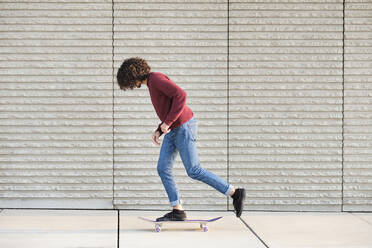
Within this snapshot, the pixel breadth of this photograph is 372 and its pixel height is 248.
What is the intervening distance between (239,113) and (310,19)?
136cm

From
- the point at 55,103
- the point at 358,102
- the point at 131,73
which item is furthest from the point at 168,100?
the point at 358,102

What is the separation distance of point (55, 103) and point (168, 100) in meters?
1.82

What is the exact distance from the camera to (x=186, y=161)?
4.91 metres

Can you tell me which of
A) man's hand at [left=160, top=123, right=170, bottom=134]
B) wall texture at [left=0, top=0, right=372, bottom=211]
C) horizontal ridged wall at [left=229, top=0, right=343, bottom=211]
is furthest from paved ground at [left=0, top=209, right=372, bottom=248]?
man's hand at [left=160, top=123, right=170, bottom=134]

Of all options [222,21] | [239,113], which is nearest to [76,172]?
[239,113]

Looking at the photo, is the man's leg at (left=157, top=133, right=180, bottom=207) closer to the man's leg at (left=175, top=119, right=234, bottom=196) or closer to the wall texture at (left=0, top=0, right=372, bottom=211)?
the man's leg at (left=175, top=119, right=234, bottom=196)

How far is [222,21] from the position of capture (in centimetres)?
610

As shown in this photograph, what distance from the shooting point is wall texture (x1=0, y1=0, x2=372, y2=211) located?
6.07 metres

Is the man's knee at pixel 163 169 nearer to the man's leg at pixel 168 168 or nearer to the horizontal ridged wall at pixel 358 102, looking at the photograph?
the man's leg at pixel 168 168

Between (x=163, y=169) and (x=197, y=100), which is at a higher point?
(x=197, y=100)

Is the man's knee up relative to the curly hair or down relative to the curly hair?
down

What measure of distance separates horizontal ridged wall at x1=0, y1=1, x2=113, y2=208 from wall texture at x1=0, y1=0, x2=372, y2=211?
0.01 metres

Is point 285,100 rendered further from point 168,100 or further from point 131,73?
point 131,73

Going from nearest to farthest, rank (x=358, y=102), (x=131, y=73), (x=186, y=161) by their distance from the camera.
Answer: (x=131, y=73), (x=186, y=161), (x=358, y=102)
